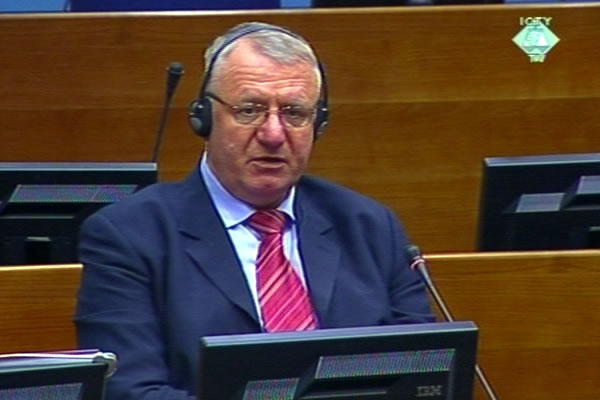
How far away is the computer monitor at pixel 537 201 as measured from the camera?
2.57 meters

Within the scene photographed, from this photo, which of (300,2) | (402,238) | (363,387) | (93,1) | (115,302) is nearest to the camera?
(363,387)

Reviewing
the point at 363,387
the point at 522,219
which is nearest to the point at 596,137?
the point at 522,219

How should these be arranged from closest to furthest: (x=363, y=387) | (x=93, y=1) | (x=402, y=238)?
(x=363, y=387) → (x=402, y=238) → (x=93, y=1)

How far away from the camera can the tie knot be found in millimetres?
2416

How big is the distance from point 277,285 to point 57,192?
1.37 ft

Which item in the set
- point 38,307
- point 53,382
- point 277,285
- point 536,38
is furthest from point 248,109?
point 536,38

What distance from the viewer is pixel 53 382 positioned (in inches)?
65.3

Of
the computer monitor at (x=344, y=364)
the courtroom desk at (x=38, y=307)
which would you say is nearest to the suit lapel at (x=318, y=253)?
the courtroom desk at (x=38, y=307)

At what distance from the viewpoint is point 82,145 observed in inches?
143

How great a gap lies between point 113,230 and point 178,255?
0.10 metres

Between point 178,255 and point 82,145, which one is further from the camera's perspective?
point 82,145

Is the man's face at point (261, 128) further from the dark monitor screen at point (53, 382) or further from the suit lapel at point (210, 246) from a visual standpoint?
the dark monitor screen at point (53, 382)

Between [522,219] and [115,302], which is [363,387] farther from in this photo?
[522,219]

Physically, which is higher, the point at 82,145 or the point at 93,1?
the point at 93,1
